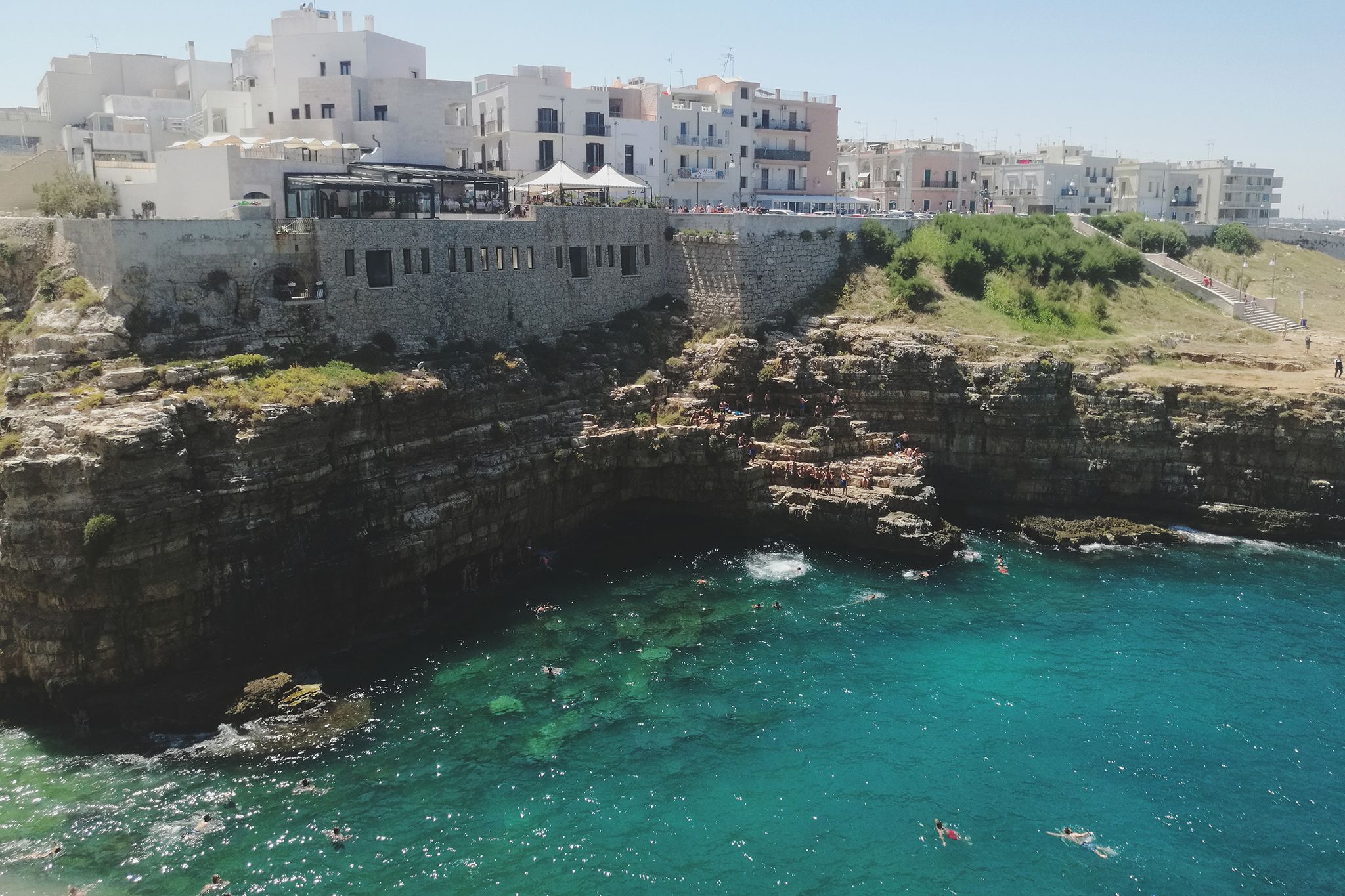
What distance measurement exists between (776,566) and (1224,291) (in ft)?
145

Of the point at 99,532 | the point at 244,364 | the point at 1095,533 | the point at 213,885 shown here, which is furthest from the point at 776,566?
the point at 99,532

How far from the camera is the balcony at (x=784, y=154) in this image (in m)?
77.6

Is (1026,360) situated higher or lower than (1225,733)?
higher

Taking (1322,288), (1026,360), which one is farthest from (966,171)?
(1026,360)

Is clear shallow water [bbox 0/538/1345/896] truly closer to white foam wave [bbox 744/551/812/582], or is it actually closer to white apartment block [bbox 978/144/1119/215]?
white foam wave [bbox 744/551/812/582]

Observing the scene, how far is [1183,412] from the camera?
5328 cm

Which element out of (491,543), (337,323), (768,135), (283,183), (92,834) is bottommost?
(92,834)

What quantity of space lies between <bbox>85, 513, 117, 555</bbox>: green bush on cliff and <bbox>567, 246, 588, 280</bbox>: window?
2749 cm

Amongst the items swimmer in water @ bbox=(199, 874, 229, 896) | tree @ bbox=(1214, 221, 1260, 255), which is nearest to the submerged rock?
swimmer in water @ bbox=(199, 874, 229, 896)

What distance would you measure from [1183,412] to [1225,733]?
922 inches

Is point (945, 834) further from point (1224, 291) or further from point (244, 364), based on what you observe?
point (1224, 291)

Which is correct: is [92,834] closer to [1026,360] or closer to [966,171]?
[1026,360]

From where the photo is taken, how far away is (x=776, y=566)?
47969mm

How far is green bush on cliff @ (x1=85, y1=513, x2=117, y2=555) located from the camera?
110 feet
